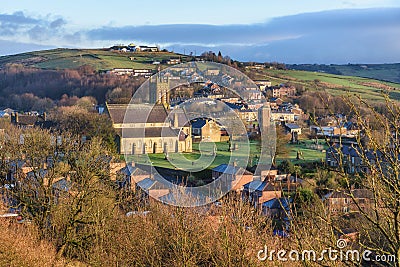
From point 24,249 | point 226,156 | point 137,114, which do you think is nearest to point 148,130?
point 137,114

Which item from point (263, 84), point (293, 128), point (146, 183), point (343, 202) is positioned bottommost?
point (293, 128)

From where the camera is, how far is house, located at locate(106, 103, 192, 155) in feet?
132

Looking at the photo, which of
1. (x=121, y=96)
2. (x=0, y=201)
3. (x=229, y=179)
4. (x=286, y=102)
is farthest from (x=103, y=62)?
(x=0, y=201)

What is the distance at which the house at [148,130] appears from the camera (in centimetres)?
4025

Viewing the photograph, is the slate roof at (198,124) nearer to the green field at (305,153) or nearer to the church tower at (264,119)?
the church tower at (264,119)

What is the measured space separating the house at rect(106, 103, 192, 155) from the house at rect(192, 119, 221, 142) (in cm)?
114

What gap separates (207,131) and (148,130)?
5.62 meters

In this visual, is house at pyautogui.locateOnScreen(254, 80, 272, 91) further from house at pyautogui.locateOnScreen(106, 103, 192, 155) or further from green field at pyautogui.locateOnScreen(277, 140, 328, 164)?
green field at pyautogui.locateOnScreen(277, 140, 328, 164)

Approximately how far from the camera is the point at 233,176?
80.8 feet

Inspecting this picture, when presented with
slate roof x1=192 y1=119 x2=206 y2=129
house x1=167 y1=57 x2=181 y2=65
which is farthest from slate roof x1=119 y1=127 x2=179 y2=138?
house x1=167 y1=57 x2=181 y2=65

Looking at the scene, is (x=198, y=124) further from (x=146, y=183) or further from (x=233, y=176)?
(x=146, y=183)

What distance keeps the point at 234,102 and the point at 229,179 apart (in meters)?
40.0

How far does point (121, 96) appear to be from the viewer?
6275 cm

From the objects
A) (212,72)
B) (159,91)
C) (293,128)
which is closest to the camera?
(293,128)
